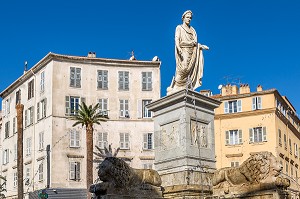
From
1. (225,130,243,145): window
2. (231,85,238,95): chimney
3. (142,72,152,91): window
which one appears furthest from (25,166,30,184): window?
(231,85,238,95): chimney

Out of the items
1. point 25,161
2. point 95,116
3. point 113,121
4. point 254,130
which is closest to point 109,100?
point 113,121

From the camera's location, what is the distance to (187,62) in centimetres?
1469

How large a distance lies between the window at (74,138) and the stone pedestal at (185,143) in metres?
43.4

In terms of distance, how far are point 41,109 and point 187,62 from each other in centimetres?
4654

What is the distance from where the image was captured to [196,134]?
45.9 ft

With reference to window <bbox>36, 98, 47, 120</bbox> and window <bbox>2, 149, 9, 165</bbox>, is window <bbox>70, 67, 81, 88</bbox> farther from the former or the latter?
window <bbox>2, 149, 9, 165</bbox>

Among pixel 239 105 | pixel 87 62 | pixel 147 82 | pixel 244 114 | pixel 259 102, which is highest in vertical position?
pixel 87 62

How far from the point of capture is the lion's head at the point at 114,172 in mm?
11547

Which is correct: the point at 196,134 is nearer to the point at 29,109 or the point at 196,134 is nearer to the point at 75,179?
the point at 75,179

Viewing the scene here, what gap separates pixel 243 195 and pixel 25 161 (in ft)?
173

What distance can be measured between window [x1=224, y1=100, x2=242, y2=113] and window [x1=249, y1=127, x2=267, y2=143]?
308 cm

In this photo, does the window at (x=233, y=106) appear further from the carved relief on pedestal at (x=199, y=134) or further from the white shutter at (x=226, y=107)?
the carved relief on pedestal at (x=199, y=134)

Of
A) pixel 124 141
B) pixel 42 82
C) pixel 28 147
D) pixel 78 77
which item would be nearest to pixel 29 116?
pixel 28 147

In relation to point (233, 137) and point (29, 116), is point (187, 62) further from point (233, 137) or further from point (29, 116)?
point (29, 116)
